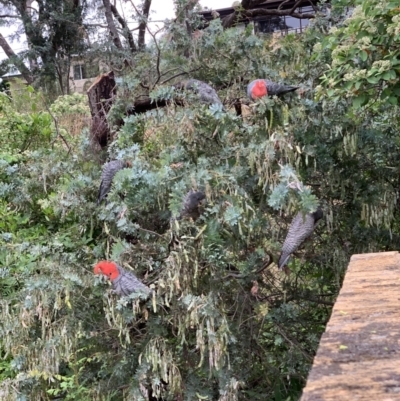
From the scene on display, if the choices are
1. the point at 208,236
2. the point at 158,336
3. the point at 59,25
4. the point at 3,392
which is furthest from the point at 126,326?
the point at 59,25

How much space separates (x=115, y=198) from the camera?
1923 millimetres

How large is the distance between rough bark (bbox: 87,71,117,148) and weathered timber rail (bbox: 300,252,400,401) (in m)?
2.07

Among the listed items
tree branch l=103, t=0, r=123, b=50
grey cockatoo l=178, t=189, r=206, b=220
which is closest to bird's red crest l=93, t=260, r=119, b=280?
grey cockatoo l=178, t=189, r=206, b=220

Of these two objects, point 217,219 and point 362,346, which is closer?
point 362,346

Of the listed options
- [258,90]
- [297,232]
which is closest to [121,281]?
[297,232]

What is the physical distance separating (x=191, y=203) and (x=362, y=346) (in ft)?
3.38

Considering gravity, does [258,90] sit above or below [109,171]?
above

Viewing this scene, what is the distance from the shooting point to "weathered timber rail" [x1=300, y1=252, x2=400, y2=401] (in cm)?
69

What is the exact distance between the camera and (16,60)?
1034cm

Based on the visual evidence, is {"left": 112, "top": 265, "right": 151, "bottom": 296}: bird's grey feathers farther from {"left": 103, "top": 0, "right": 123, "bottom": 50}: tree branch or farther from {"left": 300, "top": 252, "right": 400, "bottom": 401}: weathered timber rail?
{"left": 103, "top": 0, "right": 123, "bottom": 50}: tree branch

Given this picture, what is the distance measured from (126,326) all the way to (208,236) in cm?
48

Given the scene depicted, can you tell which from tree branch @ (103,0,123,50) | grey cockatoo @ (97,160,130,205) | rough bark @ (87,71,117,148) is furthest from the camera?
tree branch @ (103,0,123,50)

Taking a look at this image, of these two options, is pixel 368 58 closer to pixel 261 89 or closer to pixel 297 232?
pixel 261 89

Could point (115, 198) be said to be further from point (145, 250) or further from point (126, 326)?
point (126, 326)
